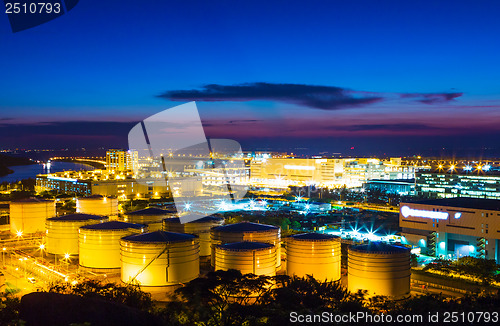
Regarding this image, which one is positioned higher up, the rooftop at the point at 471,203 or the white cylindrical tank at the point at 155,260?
the rooftop at the point at 471,203

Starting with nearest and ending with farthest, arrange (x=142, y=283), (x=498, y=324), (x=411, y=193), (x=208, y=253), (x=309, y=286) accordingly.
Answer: (x=498, y=324), (x=309, y=286), (x=142, y=283), (x=208, y=253), (x=411, y=193)

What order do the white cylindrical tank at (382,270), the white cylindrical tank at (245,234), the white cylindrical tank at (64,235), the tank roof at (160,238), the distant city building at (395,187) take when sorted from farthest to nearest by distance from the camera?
the distant city building at (395,187), the white cylindrical tank at (64,235), the white cylindrical tank at (245,234), the tank roof at (160,238), the white cylindrical tank at (382,270)

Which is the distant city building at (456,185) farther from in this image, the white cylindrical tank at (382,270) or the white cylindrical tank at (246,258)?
the white cylindrical tank at (246,258)

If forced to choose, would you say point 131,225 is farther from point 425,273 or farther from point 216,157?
point 216,157

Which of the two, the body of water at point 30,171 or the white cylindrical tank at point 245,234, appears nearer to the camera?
the white cylindrical tank at point 245,234

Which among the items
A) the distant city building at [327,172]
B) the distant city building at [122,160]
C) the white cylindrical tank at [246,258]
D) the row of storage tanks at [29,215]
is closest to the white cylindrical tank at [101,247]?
the white cylindrical tank at [246,258]

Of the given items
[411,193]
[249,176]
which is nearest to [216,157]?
[249,176]

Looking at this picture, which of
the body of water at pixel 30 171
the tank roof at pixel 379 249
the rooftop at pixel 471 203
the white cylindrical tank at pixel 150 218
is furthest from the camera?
the body of water at pixel 30 171

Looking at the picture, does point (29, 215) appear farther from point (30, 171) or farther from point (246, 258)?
point (30, 171)
